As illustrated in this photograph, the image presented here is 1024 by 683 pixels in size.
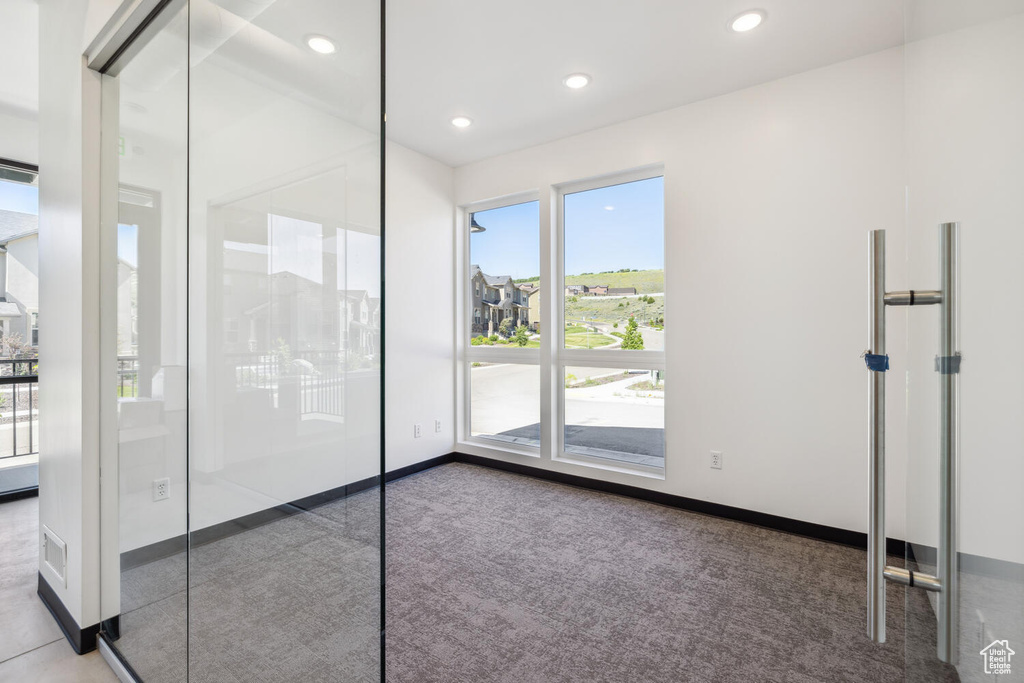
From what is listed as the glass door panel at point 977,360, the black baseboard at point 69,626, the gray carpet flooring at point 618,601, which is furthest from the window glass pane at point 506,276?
the glass door panel at point 977,360

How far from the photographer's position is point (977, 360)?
538mm

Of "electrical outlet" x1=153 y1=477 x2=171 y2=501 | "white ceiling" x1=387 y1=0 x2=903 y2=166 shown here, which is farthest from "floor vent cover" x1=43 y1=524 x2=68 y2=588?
"white ceiling" x1=387 y1=0 x2=903 y2=166

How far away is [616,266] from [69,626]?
3435 mm

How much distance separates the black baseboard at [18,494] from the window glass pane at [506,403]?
3149 millimetres

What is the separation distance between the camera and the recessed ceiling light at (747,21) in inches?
86.0

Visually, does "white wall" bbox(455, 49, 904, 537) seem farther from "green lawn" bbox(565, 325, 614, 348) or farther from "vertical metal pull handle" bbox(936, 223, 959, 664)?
"vertical metal pull handle" bbox(936, 223, 959, 664)

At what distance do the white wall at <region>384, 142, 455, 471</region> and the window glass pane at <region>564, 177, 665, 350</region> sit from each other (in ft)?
3.64

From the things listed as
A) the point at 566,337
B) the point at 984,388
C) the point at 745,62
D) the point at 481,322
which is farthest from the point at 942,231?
the point at 481,322

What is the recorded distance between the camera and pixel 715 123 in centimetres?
298

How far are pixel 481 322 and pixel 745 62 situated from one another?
2.68 m

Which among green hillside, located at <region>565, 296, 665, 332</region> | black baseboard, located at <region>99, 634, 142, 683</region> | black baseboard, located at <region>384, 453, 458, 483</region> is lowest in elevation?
black baseboard, located at <region>99, 634, 142, 683</region>

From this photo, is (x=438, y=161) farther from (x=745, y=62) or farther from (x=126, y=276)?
(x=126, y=276)

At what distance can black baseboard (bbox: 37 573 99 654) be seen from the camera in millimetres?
1693

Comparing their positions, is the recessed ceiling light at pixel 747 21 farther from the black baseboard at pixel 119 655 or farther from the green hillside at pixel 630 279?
the black baseboard at pixel 119 655
